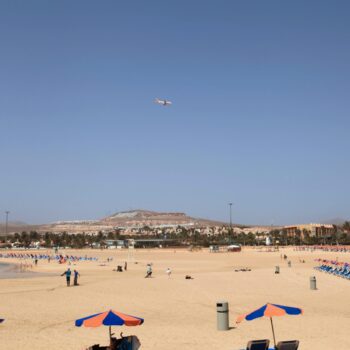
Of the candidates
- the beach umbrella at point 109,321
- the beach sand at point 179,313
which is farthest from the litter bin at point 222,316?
the beach umbrella at point 109,321

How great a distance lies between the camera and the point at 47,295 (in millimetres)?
23625

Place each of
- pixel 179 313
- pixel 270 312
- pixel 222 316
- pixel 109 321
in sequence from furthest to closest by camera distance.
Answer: pixel 179 313 < pixel 222 316 < pixel 270 312 < pixel 109 321

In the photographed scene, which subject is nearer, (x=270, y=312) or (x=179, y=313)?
(x=270, y=312)

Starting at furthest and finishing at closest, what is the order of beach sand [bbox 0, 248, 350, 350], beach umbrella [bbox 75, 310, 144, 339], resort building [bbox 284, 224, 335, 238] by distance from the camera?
1. resort building [bbox 284, 224, 335, 238]
2. beach sand [bbox 0, 248, 350, 350]
3. beach umbrella [bbox 75, 310, 144, 339]

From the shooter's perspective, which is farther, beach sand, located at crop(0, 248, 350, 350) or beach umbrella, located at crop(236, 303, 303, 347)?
beach sand, located at crop(0, 248, 350, 350)

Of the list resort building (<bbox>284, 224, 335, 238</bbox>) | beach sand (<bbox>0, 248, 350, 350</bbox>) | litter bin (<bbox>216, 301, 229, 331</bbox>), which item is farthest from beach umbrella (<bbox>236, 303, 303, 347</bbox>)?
resort building (<bbox>284, 224, 335, 238</bbox>)

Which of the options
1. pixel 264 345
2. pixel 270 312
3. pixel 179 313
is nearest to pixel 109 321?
pixel 264 345

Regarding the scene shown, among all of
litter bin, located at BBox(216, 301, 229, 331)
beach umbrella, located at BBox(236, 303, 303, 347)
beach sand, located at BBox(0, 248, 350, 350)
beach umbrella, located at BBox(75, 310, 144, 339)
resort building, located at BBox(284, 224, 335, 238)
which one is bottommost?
beach sand, located at BBox(0, 248, 350, 350)

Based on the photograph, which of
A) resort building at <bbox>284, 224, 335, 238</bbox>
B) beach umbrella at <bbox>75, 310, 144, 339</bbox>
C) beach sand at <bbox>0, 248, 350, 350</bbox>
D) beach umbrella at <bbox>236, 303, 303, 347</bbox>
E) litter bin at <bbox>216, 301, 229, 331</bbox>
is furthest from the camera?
resort building at <bbox>284, 224, 335, 238</bbox>

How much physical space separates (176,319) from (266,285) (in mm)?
12258

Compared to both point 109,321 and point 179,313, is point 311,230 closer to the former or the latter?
point 179,313

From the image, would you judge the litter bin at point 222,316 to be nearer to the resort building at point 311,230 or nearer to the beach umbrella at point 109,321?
the beach umbrella at point 109,321

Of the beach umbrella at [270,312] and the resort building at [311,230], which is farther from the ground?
the resort building at [311,230]

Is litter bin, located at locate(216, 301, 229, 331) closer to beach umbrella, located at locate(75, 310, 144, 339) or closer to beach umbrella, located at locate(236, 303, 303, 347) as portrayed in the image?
beach umbrella, located at locate(236, 303, 303, 347)
